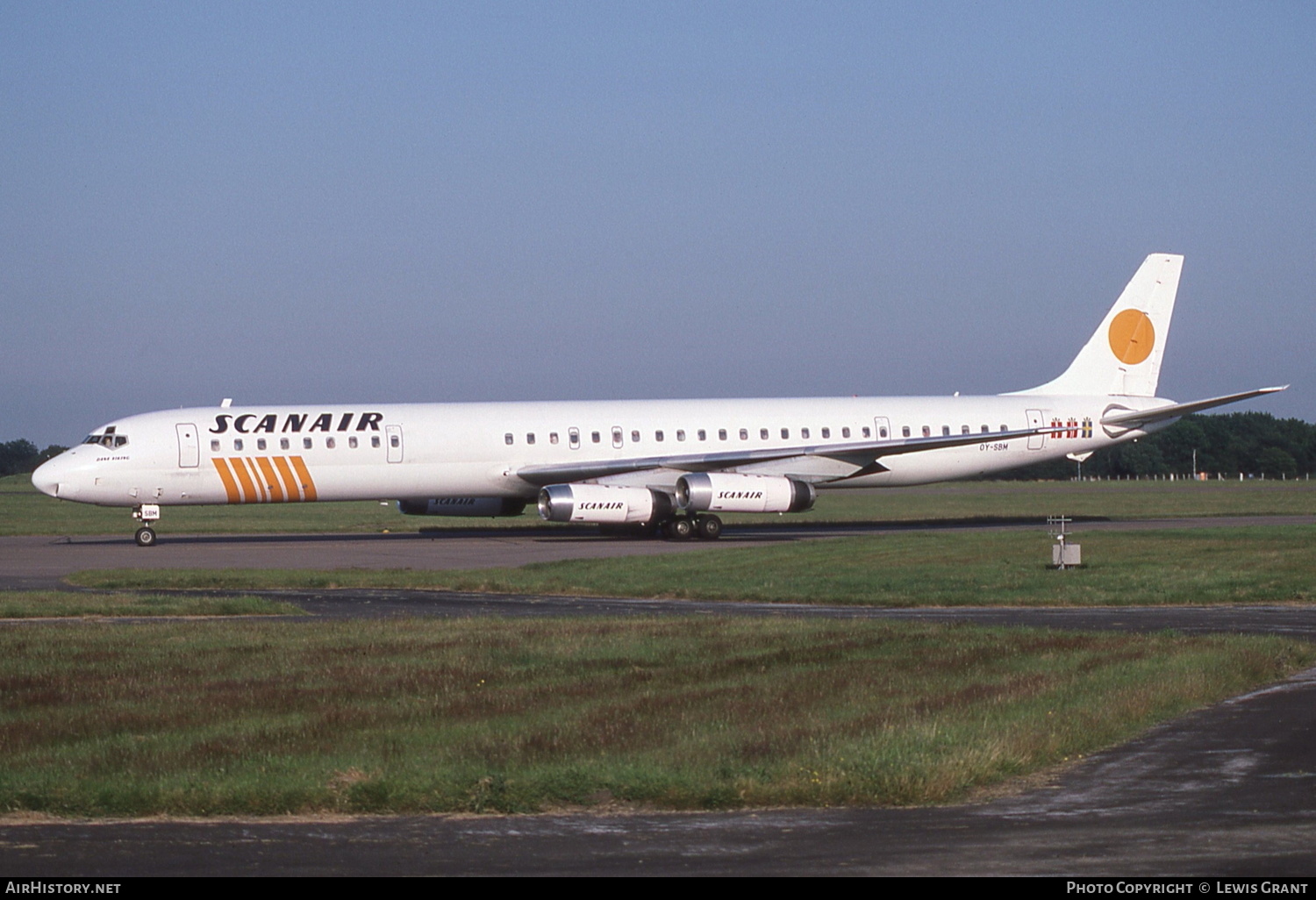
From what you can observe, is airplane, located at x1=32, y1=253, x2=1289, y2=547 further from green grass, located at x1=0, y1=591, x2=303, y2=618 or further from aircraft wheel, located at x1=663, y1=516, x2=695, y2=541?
green grass, located at x1=0, y1=591, x2=303, y2=618

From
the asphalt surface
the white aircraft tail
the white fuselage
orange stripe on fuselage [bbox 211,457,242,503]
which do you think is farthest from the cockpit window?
the asphalt surface

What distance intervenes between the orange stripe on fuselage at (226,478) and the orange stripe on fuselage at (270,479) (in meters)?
0.77

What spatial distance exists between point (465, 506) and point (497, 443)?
3334mm

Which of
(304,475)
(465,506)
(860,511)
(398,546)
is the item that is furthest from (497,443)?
(860,511)

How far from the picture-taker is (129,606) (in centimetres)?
2152

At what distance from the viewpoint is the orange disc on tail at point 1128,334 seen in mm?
43719

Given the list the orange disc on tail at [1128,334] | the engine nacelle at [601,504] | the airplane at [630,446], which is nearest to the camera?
the engine nacelle at [601,504]

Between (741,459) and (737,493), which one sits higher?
(741,459)

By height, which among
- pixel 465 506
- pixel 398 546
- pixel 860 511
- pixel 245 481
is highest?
pixel 245 481

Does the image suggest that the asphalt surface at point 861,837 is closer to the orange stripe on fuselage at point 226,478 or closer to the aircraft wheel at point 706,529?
the aircraft wheel at point 706,529

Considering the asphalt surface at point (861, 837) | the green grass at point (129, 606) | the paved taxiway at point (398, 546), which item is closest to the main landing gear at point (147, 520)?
the paved taxiway at point (398, 546)

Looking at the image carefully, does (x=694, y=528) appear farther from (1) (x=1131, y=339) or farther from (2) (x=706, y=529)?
(1) (x=1131, y=339)

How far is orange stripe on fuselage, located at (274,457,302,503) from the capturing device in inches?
1470

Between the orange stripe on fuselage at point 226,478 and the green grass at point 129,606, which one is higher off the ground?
the orange stripe on fuselage at point 226,478
